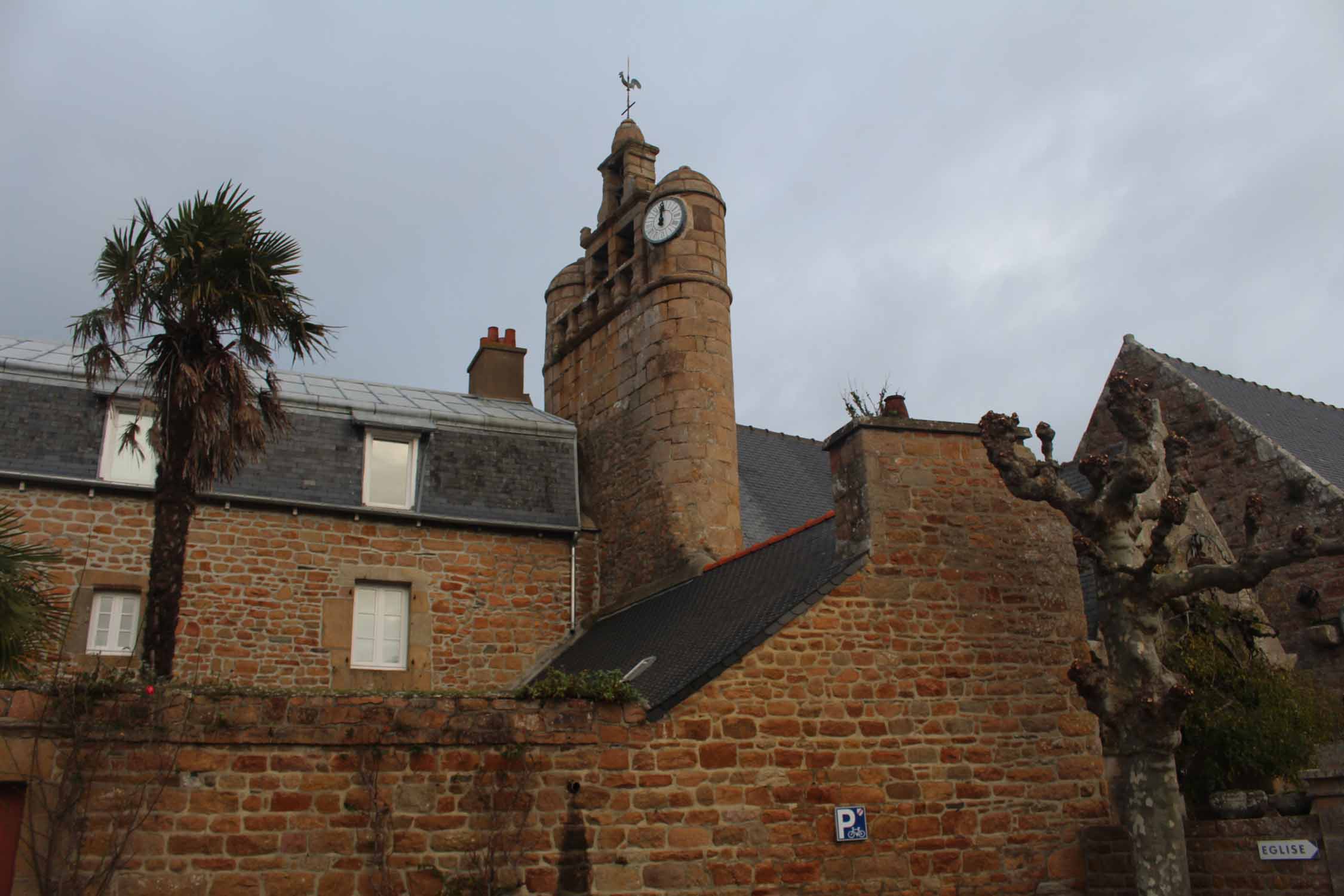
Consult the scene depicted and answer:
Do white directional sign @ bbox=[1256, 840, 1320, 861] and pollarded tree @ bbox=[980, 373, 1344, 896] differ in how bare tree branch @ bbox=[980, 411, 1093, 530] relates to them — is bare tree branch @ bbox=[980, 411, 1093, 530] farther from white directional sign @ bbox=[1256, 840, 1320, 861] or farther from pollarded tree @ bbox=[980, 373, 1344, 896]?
white directional sign @ bbox=[1256, 840, 1320, 861]

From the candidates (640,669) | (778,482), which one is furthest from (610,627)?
(778,482)

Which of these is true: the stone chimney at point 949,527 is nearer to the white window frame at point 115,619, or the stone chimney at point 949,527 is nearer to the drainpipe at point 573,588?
the drainpipe at point 573,588

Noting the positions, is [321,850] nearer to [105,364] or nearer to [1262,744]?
[105,364]

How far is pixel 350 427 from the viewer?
47.2ft

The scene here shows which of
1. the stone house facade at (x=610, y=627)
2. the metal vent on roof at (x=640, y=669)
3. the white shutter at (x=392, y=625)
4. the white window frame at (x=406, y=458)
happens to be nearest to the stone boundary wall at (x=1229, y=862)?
the stone house facade at (x=610, y=627)

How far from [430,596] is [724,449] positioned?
4.04 meters

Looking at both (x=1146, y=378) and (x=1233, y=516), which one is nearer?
(x=1233, y=516)

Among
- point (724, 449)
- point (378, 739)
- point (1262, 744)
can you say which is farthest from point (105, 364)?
point (1262, 744)

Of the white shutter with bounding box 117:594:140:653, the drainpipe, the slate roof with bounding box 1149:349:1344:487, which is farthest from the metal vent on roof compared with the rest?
the slate roof with bounding box 1149:349:1344:487

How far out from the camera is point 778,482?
1731 cm

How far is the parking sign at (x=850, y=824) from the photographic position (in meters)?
9.24

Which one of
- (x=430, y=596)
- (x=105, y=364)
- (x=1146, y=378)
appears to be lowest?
(x=430, y=596)

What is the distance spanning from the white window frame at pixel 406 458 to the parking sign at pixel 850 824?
683 centimetres

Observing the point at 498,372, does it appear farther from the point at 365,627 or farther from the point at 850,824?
the point at 850,824
